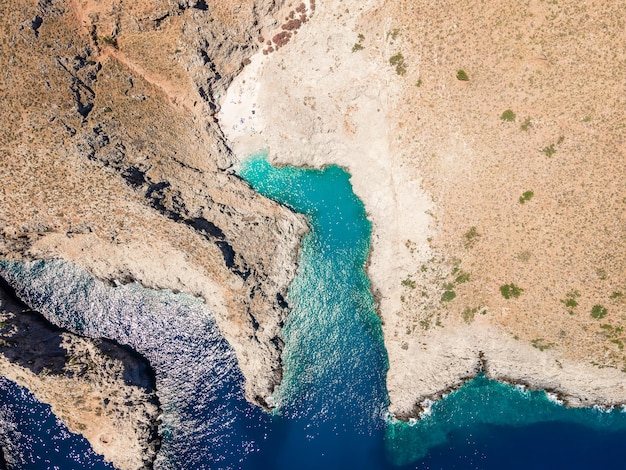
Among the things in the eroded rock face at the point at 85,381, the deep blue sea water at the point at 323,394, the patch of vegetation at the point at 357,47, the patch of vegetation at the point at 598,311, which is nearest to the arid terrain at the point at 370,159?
the patch of vegetation at the point at 598,311

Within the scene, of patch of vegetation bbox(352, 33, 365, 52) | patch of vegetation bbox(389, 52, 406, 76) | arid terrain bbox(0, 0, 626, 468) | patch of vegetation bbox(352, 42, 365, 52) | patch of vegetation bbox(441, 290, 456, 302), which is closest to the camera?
arid terrain bbox(0, 0, 626, 468)

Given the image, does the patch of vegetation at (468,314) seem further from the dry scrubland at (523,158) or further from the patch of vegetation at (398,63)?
the patch of vegetation at (398,63)

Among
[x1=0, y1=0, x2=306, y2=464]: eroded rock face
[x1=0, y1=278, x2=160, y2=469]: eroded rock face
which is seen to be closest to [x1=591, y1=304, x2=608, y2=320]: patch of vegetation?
[x1=0, y1=0, x2=306, y2=464]: eroded rock face

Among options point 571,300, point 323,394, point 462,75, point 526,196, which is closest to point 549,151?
point 526,196

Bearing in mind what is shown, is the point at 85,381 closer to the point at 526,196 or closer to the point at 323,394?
the point at 323,394

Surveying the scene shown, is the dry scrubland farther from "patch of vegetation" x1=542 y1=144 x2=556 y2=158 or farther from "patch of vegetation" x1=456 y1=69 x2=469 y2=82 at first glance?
"patch of vegetation" x1=456 y1=69 x2=469 y2=82
